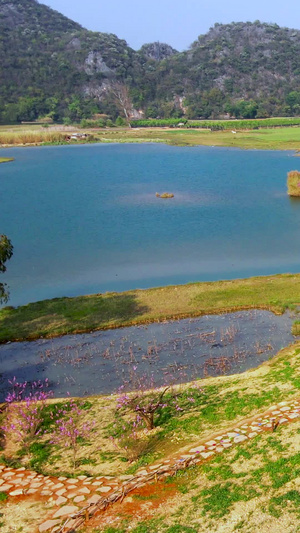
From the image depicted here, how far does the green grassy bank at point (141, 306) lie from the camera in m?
21.8

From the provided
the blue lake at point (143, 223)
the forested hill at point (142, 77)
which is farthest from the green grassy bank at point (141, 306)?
the forested hill at point (142, 77)

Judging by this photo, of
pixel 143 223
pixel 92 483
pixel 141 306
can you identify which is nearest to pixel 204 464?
pixel 92 483

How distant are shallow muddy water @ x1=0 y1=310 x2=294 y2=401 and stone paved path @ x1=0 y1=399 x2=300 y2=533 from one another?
529 centimetres

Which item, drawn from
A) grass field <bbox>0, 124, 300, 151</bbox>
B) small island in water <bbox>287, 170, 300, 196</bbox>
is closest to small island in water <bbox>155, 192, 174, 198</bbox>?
small island in water <bbox>287, 170, 300, 196</bbox>

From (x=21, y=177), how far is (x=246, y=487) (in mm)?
55174

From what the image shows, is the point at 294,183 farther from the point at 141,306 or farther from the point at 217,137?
the point at 217,137

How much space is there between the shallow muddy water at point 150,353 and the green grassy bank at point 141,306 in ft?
1.89

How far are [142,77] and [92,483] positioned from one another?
150m

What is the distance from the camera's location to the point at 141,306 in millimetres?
23297

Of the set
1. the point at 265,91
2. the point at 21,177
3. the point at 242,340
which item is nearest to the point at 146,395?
the point at 242,340

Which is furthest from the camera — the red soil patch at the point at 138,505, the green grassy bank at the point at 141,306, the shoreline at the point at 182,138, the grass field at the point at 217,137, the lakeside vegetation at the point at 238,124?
the lakeside vegetation at the point at 238,124

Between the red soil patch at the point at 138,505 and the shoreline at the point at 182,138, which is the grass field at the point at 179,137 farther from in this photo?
the red soil patch at the point at 138,505

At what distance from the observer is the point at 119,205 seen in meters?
44.7

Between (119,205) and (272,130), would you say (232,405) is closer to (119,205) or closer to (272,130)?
(119,205)
